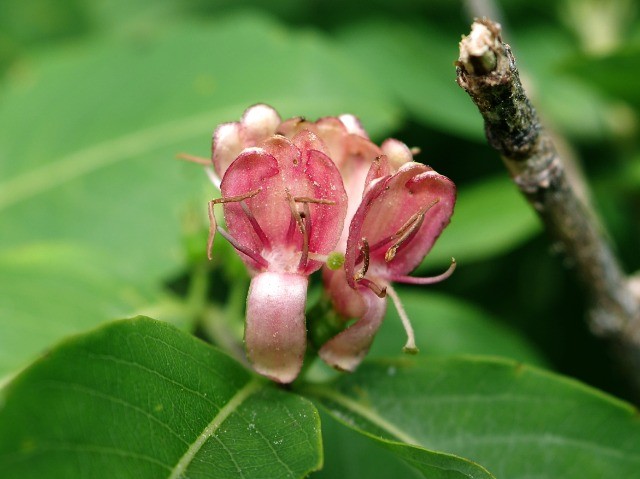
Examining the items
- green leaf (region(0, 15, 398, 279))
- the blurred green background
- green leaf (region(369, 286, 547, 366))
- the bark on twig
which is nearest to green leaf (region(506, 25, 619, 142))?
the blurred green background

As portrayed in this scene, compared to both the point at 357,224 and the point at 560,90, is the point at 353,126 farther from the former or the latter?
the point at 560,90

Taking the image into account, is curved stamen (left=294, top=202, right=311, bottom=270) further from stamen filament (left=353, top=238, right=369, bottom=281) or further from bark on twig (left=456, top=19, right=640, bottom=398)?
bark on twig (left=456, top=19, right=640, bottom=398)

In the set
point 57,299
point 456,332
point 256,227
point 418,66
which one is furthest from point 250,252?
point 418,66

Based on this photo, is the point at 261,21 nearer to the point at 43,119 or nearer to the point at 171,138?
the point at 171,138

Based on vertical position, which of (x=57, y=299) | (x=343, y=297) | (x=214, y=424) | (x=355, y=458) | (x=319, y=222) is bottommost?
(x=355, y=458)

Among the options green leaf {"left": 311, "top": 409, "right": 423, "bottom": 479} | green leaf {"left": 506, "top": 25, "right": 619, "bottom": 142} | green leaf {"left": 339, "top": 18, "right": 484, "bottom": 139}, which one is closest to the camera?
green leaf {"left": 311, "top": 409, "right": 423, "bottom": 479}

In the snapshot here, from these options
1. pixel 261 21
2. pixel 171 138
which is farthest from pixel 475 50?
pixel 261 21

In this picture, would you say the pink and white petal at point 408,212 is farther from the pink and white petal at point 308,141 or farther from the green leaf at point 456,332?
the green leaf at point 456,332

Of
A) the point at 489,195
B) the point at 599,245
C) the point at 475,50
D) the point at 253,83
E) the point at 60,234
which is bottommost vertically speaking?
the point at 60,234
